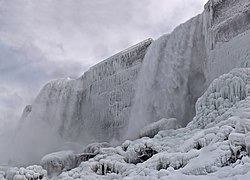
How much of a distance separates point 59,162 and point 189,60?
5678 millimetres

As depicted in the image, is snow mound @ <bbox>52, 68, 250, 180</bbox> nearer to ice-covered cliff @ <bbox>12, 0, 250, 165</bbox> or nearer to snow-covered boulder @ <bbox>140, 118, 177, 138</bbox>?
snow-covered boulder @ <bbox>140, 118, 177, 138</bbox>

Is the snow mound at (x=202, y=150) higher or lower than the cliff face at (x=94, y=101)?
lower

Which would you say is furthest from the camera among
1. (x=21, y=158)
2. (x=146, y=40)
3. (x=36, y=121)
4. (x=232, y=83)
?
(x=36, y=121)

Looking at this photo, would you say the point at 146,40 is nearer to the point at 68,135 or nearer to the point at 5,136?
the point at 68,135

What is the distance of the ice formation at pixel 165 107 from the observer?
847cm

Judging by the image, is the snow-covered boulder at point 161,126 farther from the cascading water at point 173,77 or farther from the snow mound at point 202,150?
the snow mound at point 202,150

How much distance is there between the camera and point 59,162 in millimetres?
14406

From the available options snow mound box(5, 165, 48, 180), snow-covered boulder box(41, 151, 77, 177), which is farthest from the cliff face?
snow mound box(5, 165, 48, 180)

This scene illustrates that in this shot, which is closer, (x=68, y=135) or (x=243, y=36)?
(x=243, y=36)

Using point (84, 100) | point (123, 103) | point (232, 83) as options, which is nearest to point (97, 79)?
point (84, 100)

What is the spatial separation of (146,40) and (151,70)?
2.39m

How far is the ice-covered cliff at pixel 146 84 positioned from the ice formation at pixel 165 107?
0.04 m

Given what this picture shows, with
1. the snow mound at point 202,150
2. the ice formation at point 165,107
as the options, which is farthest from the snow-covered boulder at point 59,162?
the snow mound at point 202,150

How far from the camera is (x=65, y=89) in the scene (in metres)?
24.6
